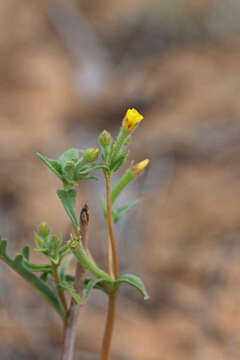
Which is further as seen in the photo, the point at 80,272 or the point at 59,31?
the point at 59,31

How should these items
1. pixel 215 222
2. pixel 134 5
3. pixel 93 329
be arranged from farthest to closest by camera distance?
pixel 134 5
pixel 215 222
pixel 93 329

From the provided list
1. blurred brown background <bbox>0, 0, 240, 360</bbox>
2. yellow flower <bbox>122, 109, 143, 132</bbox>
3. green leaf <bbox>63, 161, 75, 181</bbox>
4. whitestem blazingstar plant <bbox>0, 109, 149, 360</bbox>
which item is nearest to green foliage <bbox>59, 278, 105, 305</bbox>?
whitestem blazingstar plant <bbox>0, 109, 149, 360</bbox>

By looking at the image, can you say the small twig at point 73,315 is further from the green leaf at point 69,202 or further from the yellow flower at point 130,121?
the yellow flower at point 130,121

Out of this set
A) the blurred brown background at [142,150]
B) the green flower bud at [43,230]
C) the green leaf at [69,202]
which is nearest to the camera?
the green leaf at [69,202]

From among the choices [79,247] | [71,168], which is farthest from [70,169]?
[79,247]

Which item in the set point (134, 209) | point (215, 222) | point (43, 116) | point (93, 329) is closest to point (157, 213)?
Result: point (134, 209)

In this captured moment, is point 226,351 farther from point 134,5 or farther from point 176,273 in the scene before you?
point 134,5

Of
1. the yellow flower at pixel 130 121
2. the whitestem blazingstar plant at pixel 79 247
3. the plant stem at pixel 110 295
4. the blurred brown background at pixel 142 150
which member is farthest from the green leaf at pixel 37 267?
the blurred brown background at pixel 142 150

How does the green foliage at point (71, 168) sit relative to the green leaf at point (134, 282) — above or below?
above
